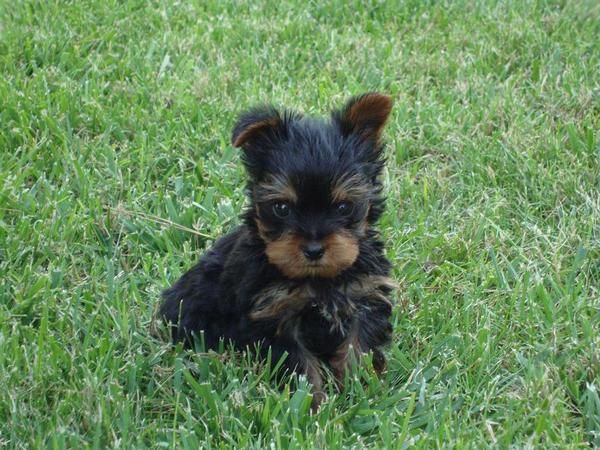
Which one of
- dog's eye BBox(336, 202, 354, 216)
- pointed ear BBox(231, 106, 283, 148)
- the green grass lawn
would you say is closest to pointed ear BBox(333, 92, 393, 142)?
pointed ear BBox(231, 106, 283, 148)

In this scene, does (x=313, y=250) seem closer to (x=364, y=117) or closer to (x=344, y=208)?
(x=344, y=208)

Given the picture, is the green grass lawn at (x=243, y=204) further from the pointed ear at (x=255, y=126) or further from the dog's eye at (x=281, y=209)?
the pointed ear at (x=255, y=126)

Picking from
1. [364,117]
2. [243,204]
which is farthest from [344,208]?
[243,204]

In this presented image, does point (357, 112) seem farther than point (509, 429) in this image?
Yes

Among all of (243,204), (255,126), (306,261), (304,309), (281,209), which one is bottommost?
(243,204)

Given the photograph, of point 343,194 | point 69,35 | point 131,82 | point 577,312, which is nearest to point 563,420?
point 577,312

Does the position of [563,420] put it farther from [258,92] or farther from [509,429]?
[258,92]

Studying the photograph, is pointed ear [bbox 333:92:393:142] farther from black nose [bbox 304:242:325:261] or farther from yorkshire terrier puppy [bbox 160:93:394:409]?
black nose [bbox 304:242:325:261]
